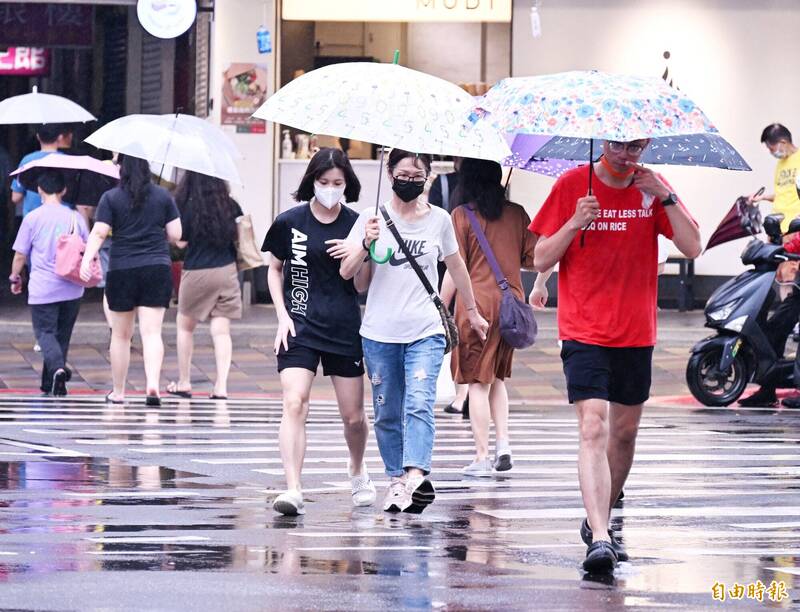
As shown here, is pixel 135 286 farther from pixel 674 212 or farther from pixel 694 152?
pixel 674 212

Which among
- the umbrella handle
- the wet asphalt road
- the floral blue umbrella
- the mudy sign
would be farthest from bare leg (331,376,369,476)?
the mudy sign

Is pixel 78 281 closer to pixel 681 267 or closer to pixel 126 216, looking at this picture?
pixel 126 216

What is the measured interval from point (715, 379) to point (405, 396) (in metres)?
6.58

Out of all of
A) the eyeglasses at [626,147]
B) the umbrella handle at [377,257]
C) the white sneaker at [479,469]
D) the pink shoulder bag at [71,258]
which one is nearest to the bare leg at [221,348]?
the pink shoulder bag at [71,258]

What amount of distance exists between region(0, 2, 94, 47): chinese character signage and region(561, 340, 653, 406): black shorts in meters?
15.3

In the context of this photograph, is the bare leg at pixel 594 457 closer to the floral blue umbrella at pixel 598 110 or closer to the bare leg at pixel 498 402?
the floral blue umbrella at pixel 598 110

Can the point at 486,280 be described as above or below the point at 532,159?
below

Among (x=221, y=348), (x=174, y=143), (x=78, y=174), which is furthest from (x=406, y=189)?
(x=78, y=174)

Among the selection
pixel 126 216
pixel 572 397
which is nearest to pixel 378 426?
pixel 572 397

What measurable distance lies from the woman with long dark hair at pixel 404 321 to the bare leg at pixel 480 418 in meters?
1.75

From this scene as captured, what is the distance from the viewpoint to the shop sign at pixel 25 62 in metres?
Result: 23.2

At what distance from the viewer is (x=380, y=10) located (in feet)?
67.6

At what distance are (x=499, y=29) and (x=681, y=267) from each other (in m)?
3.33

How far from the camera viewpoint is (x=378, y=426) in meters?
9.25
